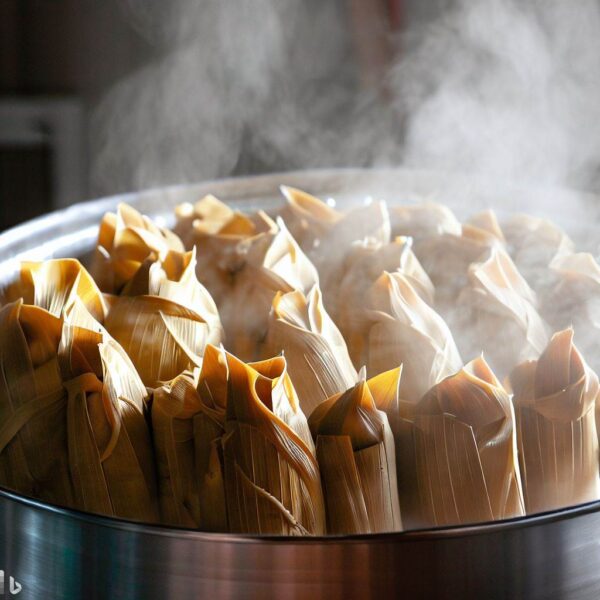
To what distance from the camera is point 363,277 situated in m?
0.88

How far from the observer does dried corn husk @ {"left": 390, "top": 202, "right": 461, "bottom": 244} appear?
981 millimetres

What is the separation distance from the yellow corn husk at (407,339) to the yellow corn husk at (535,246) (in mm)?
162

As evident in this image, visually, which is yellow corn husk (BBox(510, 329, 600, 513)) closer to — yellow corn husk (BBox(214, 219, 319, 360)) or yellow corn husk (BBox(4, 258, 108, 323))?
yellow corn husk (BBox(214, 219, 319, 360))

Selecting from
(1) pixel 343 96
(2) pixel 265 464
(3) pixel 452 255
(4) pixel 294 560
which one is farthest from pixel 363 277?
(1) pixel 343 96

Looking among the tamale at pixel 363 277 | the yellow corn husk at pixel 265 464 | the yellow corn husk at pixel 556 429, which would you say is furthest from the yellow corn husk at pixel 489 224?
the yellow corn husk at pixel 265 464

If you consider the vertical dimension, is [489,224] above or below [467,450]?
above

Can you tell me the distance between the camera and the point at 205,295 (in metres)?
0.81

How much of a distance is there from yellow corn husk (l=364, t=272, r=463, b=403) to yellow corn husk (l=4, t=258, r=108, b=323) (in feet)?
0.79

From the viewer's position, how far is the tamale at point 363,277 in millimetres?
798

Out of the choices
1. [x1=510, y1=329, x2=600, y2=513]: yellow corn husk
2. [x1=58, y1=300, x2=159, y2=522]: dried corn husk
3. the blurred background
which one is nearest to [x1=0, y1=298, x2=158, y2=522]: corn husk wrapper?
[x1=58, y1=300, x2=159, y2=522]: dried corn husk

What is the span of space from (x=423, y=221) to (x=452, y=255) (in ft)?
0.34

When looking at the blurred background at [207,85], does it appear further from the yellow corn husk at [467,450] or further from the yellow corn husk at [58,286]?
the yellow corn husk at [467,450]

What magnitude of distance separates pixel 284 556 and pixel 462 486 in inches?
7.2

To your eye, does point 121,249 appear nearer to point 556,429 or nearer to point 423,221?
point 423,221
